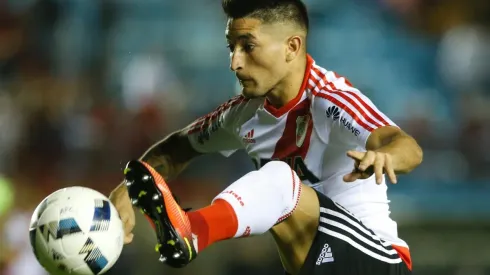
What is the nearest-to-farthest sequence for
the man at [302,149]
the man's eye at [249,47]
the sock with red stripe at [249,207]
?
the sock with red stripe at [249,207] < the man at [302,149] < the man's eye at [249,47]

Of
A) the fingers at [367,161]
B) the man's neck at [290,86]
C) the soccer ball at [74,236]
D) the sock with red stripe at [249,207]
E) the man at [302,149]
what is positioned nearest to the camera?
the fingers at [367,161]

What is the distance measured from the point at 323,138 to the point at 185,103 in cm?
398

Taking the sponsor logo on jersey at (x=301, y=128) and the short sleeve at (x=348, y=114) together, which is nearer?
the short sleeve at (x=348, y=114)

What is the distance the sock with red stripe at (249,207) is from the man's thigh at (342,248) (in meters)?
0.30

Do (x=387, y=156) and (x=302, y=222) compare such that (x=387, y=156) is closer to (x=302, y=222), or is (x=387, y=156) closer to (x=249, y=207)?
(x=249, y=207)

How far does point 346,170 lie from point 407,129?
405cm

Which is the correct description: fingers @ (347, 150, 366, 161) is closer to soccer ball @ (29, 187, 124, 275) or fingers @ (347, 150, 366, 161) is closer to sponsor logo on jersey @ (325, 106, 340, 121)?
sponsor logo on jersey @ (325, 106, 340, 121)

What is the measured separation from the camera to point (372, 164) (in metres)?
3.32

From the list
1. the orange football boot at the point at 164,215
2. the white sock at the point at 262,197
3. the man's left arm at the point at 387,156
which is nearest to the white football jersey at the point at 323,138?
the man's left arm at the point at 387,156

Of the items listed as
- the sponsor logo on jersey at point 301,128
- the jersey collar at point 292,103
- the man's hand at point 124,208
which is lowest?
the man's hand at point 124,208

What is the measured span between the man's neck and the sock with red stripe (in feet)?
2.31

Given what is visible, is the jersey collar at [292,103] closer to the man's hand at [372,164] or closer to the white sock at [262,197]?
the white sock at [262,197]

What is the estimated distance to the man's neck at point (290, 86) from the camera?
14.4ft

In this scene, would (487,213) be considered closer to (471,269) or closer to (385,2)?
(471,269)
